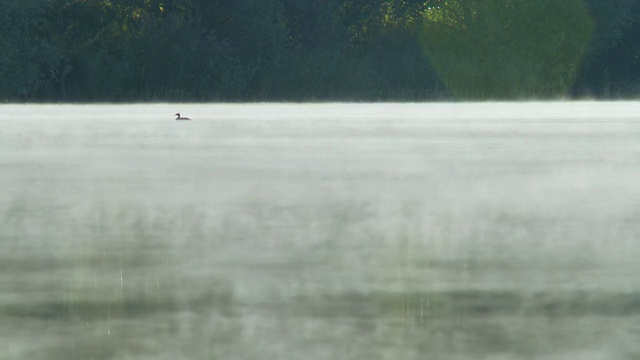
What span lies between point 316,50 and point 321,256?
52971 millimetres

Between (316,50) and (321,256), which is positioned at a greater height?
(316,50)

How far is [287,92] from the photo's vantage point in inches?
1890

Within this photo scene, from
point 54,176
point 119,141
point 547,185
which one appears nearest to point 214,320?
point 547,185

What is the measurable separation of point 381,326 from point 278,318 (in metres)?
0.35

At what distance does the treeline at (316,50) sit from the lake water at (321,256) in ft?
119

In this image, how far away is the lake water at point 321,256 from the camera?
4.32 meters

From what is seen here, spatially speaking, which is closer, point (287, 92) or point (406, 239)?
point (406, 239)

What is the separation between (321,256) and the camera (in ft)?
21.1

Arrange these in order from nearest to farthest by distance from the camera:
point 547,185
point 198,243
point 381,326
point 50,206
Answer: point 381,326
point 198,243
point 50,206
point 547,185

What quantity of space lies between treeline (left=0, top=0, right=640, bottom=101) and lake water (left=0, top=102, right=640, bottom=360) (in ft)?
119

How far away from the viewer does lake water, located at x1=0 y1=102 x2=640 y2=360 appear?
4.32 meters

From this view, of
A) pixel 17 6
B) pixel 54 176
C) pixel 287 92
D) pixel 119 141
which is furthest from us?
pixel 17 6

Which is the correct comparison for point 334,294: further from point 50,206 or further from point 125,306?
point 50,206

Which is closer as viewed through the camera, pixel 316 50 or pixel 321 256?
pixel 321 256
